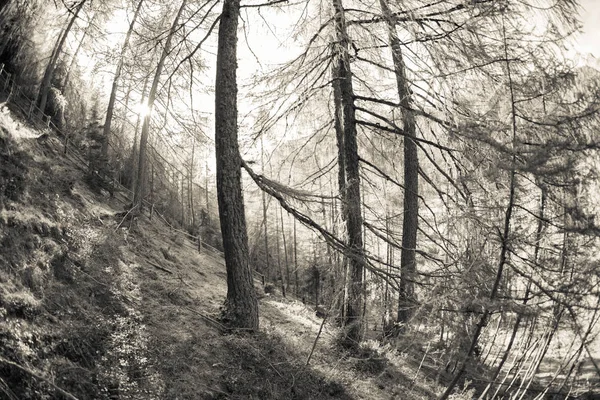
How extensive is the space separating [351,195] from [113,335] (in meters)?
3.93

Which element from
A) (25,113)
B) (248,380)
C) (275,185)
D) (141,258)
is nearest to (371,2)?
(275,185)

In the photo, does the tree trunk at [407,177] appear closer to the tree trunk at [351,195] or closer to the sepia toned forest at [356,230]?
the sepia toned forest at [356,230]

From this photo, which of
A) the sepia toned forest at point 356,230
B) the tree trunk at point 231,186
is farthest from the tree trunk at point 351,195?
the tree trunk at point 231,186

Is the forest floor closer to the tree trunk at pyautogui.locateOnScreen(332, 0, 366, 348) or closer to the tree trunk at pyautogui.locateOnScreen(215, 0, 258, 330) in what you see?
the tree trunk at pyautogui.locateOnScreen(215, 0, 258, 330)

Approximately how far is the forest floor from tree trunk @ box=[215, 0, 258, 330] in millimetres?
486

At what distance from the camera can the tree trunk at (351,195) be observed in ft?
18.7

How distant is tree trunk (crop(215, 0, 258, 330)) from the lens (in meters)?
5.86

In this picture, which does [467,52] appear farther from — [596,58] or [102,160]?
[102,160]

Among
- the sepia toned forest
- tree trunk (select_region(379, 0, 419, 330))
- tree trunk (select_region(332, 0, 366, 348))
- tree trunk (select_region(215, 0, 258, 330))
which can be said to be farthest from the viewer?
tree trunk (select_region(215, 0, 258, 330))

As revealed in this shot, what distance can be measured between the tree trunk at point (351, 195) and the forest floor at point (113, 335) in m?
0.69

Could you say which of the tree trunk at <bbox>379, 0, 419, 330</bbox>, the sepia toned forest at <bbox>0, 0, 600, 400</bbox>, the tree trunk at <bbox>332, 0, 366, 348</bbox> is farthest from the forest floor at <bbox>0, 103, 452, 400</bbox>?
the tree trunk at <bbox>379, 0, 419, 330</bbox>

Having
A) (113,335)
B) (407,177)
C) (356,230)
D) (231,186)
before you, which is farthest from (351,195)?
(113,335)

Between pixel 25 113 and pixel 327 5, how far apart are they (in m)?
11.1

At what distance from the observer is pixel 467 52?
459 centimetres
